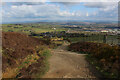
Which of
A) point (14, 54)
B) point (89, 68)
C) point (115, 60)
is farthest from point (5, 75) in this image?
point (115, 60)

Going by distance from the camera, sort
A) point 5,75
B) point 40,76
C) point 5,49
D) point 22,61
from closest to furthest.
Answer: point 40,76, point 5,75, point 22,61, point 5,49

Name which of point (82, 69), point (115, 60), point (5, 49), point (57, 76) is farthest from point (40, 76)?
point (5, 49)

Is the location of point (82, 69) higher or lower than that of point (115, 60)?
lower

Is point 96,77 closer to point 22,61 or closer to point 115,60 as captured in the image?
point 115,60

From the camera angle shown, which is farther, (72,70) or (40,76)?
(72,70)

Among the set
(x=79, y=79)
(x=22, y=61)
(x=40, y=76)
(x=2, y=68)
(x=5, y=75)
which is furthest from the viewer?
(x=22, y=61)

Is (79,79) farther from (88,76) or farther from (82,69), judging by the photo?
(82,69)

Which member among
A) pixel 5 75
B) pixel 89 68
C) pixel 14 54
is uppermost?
pixel 14 54

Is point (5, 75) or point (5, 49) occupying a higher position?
point (5, 49)

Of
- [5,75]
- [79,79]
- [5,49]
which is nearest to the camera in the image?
[79,79]
